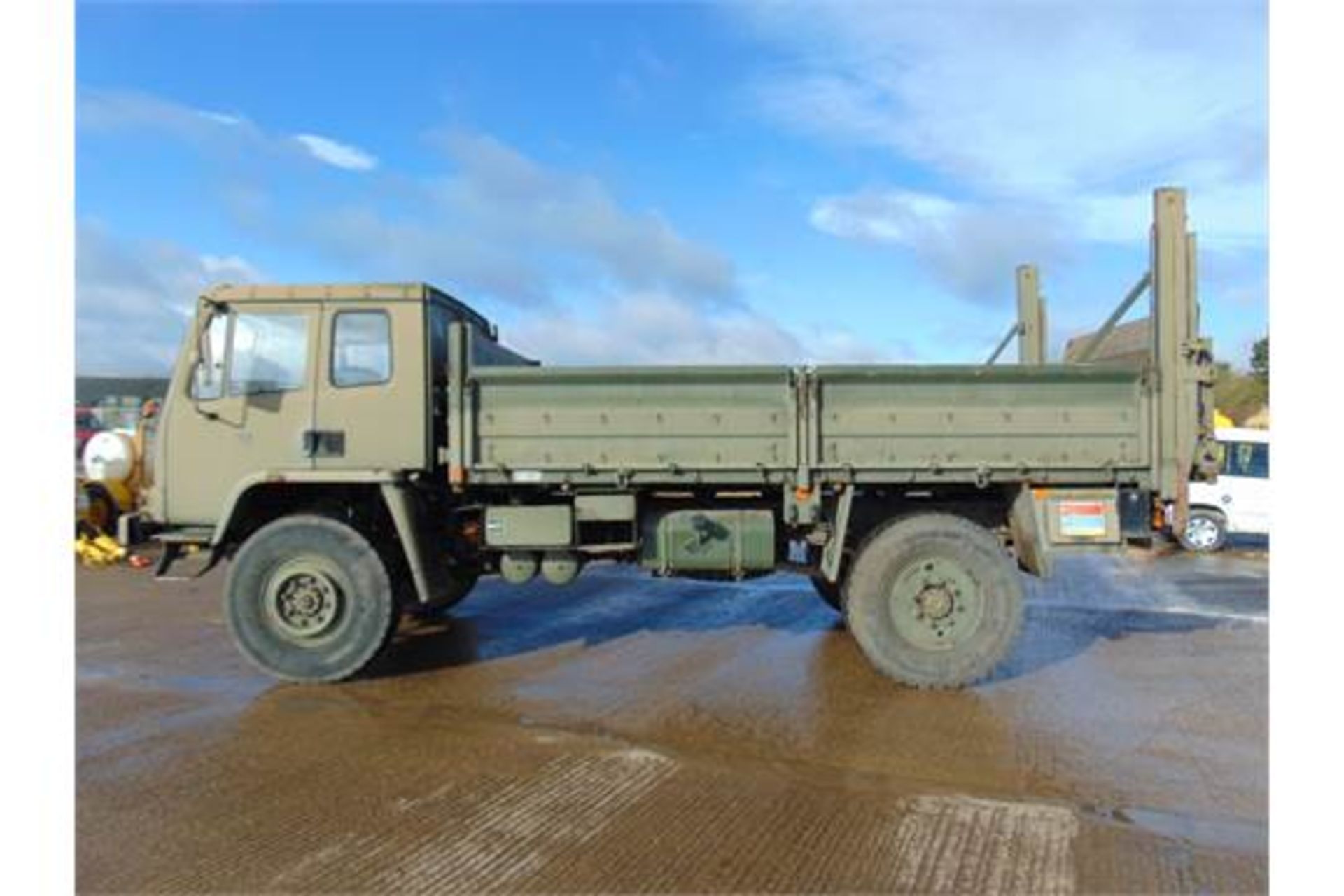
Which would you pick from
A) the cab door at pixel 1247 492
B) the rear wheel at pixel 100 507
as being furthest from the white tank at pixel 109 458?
the cab door at pixel 1247 492

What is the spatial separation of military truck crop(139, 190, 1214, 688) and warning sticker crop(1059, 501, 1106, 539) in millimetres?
19

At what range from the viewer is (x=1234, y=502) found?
14.4m

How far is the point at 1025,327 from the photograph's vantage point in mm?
8219

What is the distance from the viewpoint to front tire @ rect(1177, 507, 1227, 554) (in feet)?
46.4

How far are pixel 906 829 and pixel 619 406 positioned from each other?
337 centimetres

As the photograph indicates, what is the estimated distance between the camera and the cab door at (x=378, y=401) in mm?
6492

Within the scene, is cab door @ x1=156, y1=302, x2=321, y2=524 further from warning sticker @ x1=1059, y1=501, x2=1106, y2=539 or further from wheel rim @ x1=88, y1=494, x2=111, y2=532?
wheel rim @ x1=88, y1=494, x2=111, y2=532

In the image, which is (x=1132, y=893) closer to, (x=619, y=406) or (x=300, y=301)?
(x=619, y=406)

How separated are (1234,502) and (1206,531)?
69 centimetres

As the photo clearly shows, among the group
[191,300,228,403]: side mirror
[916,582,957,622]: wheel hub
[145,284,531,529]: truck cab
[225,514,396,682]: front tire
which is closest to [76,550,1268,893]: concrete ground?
[225,514,396,682]: front tire

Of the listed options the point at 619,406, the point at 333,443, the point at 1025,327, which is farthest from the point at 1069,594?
the point at 333,443

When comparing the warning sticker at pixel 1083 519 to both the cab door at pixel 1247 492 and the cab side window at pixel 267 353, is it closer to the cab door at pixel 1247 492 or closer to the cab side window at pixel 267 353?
the cab side window at pixel 267 353

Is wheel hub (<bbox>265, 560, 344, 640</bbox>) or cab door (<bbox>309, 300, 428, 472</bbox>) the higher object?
cab door (<bbox>309, 300, 428, 472</bbox>)

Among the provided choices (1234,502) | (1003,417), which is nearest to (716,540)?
(1003,417)
